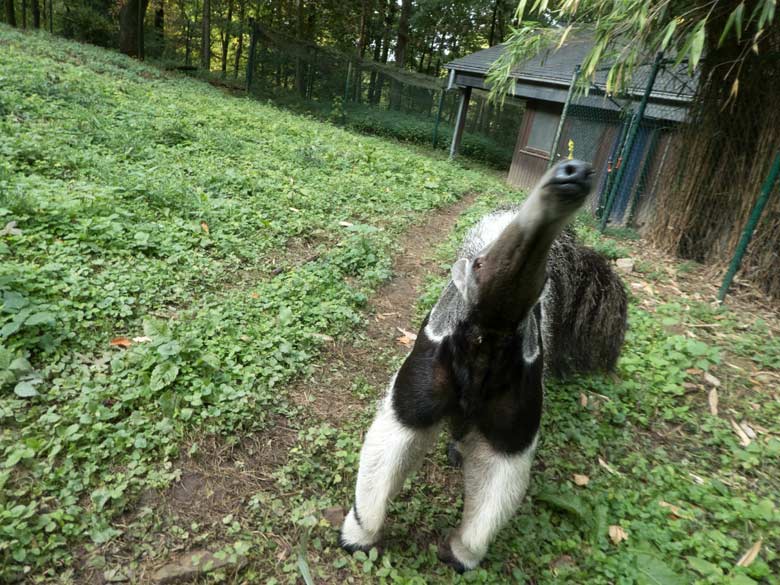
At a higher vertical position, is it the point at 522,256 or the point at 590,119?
the point at 590,119

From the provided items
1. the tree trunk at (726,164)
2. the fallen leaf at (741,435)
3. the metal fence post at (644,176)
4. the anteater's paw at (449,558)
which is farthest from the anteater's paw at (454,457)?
the metal fence post at (644,176)

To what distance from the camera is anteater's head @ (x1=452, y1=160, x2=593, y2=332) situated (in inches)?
43.5

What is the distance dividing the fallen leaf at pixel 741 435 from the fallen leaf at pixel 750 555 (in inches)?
36.1

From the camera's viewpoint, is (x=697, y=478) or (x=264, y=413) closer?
(x=264, y=413)

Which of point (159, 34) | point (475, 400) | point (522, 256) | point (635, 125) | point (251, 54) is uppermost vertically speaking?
point (159, 34)

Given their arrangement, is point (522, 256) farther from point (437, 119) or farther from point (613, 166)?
point (437, 119)

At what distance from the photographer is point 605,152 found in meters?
10.0

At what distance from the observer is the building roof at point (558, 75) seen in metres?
8.53

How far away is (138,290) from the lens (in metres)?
3.36

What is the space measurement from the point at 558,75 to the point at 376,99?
765 centimetres

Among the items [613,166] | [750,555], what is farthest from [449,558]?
[613,166]

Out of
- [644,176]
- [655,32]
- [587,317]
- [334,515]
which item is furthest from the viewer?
[644,176]

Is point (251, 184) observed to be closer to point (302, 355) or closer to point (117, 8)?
point (302, 355)

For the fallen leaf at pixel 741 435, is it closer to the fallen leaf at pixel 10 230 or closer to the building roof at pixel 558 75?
the fallen leaf at pixel 10 230
